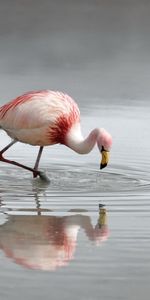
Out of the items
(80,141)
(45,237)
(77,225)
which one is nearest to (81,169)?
(80,141)

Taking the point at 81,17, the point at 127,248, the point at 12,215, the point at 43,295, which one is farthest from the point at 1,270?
the point at 81,17

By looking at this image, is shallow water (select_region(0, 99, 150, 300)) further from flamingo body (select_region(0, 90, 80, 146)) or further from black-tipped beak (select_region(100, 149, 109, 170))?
flamingo body (select_region(0, 90, 80, 146))

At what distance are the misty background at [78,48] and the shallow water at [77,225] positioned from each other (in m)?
3.55

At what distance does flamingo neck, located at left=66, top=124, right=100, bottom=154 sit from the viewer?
959 cm

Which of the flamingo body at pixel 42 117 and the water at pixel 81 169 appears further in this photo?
the flamingo body at pixel 42 117

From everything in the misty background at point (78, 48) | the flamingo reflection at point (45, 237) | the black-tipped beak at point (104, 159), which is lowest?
the misty background at point (78, 48)

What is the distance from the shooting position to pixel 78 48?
1736 cm

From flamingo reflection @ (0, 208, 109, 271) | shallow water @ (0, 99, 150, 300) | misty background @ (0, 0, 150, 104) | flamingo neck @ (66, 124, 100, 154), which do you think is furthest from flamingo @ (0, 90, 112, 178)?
misty background @ (0, 0, 150, 104)

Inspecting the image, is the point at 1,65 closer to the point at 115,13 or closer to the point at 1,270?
the point at 115,13

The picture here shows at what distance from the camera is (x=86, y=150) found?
32.0 feet

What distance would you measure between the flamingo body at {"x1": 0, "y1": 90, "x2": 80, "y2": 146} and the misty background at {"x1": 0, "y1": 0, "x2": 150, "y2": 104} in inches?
153

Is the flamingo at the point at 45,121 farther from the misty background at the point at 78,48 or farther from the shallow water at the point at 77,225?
the misty background at the point at 78,48

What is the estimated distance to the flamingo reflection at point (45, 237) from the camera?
21.6 ft

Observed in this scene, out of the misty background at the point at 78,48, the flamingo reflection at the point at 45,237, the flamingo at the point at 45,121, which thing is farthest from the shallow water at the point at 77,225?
the misty background at the point at 78,48
